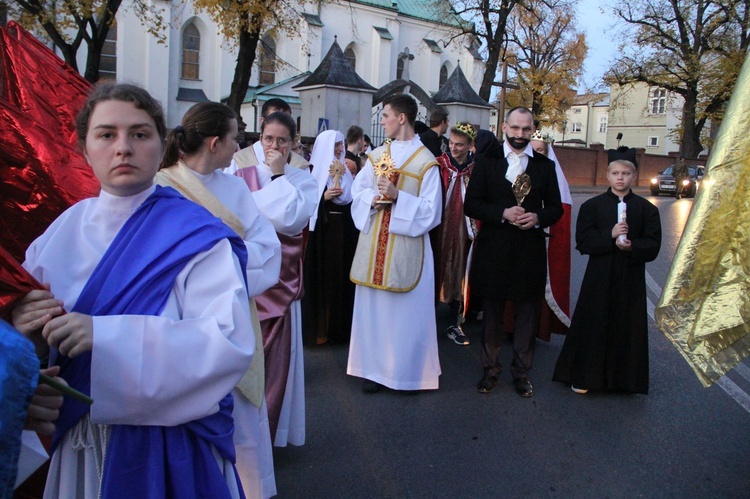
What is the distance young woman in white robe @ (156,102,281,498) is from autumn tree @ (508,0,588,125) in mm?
39317

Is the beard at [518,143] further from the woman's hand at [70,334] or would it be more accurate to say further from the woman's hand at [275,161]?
the woman's hand at [70,334]

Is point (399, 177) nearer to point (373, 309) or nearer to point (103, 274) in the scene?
point (373, 309)

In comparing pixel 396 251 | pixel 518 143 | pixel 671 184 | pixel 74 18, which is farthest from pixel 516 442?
pixel 671 184

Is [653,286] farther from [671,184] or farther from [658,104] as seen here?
[658,104]

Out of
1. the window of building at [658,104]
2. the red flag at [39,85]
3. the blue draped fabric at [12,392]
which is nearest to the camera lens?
the blue draped fabric at [12,392]

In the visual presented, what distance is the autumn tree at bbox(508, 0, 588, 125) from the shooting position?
4044 cm

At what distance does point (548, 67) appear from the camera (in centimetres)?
4447

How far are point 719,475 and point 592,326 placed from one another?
1.47 meters

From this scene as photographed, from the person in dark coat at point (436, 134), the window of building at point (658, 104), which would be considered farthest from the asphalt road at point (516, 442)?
the window of building at point (658, 104)

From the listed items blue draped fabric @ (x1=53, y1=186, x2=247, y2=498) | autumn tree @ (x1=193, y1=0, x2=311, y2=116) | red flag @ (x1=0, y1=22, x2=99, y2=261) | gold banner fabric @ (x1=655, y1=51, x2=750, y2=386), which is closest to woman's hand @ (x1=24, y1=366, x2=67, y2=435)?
blue draped fabric @ (x1=53, y1=186, x2=247, y2=498)

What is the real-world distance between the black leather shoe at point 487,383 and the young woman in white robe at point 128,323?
332 centimetres

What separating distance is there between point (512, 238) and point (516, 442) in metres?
1.50

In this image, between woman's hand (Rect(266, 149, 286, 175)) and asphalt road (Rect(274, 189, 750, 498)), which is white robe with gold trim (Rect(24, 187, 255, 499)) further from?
asphalt road (Rect(274, 189, 750, 498))

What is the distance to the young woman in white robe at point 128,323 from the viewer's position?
1574 millimetres
